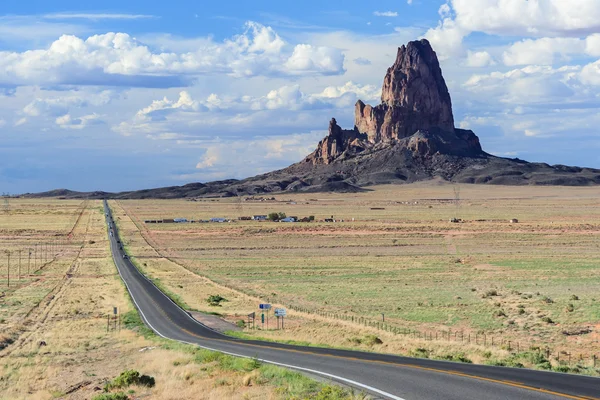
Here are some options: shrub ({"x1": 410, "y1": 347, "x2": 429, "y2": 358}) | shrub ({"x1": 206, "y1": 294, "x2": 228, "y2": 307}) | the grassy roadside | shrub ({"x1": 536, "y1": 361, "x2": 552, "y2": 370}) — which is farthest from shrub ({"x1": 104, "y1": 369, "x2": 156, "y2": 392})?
shrub ({"x1": 206, "y1": 294, "x2": 228, "y2": 307})

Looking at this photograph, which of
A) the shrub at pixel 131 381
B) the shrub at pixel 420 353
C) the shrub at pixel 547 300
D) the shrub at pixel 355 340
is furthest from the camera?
the shrub at pixel 547 300

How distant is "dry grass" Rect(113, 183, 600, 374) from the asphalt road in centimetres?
422

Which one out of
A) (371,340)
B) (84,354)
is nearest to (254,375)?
(371,340)

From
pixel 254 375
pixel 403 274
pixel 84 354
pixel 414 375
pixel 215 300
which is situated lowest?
pixel 215 300

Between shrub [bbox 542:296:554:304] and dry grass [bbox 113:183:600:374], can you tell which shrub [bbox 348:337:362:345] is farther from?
shrub [bbox 542:296:554:304]

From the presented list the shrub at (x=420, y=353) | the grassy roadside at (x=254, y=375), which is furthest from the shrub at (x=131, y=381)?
the shrub at (x=420, y=353)

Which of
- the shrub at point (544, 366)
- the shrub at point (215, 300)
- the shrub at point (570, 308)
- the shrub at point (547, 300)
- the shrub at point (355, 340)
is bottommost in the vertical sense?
the shrub at point (215, 300)

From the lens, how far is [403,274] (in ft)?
210

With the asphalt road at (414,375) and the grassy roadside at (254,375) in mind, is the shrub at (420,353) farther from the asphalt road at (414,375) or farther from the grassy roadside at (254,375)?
the grassy roadside at (254,375)

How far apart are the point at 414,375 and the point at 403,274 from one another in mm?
44348

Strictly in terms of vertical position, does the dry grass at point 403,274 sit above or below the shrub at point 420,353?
below

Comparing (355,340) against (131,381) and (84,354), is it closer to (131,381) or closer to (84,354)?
(84,354)

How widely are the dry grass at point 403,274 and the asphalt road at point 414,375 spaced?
4222mm

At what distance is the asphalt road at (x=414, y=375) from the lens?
55.5ft
